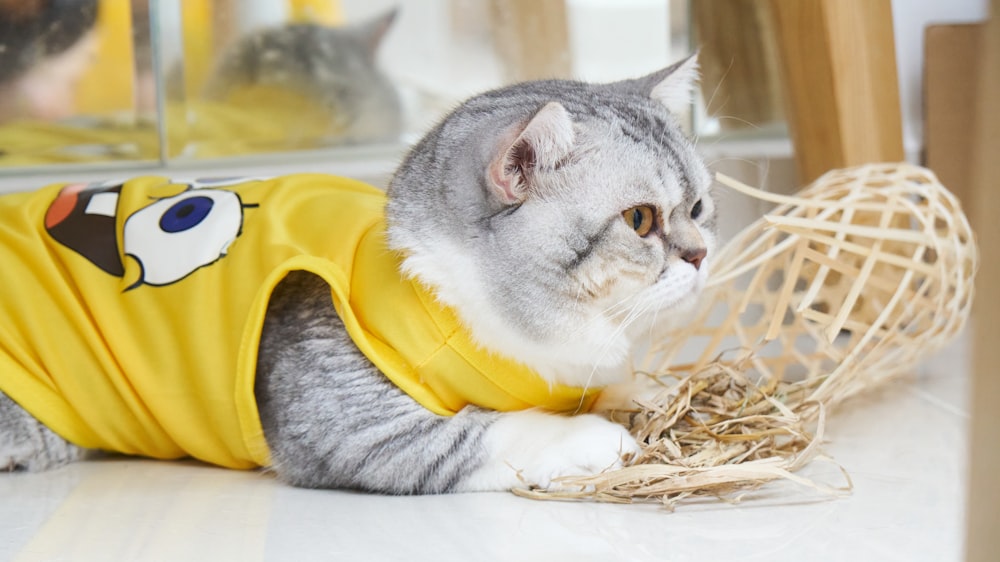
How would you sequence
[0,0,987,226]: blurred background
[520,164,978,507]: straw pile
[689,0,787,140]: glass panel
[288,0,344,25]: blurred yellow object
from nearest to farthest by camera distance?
[520,164,978,507]: straw pile, [0,0,987,226]: blurred background, [689,0,787,140]: glass panel, [288,0,344,25]: blurred yellow object

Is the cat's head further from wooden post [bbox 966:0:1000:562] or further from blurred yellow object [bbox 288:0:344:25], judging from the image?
blurred yellow object [bbox 288:0:344:25]

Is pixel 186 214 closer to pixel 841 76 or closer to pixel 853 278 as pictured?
pixel 853 278

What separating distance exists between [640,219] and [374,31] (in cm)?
167

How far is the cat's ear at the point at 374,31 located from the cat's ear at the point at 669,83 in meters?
1.34

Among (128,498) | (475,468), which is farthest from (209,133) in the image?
(475,468)

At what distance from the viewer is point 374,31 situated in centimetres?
270

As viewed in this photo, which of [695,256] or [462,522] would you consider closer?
[462,522]

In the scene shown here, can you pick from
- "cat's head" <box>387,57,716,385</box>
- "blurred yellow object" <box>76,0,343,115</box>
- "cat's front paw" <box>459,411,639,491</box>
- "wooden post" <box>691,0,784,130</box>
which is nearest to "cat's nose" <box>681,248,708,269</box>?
"cat's head" <box>387,57,716,385</box>

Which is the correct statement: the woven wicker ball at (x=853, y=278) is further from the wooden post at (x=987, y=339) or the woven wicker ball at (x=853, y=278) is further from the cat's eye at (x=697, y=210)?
the wooden post at (x=987, y=339)

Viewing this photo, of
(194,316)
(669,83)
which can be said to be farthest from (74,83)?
(669,83)

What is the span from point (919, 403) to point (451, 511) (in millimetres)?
898

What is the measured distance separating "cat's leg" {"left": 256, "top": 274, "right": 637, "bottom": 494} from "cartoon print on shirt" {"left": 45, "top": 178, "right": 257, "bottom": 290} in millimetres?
211

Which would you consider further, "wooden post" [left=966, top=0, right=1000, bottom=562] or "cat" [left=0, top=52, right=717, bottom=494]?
"cat" [left=0, top=52, right=717, bottom=494]

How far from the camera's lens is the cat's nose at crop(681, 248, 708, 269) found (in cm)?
124
